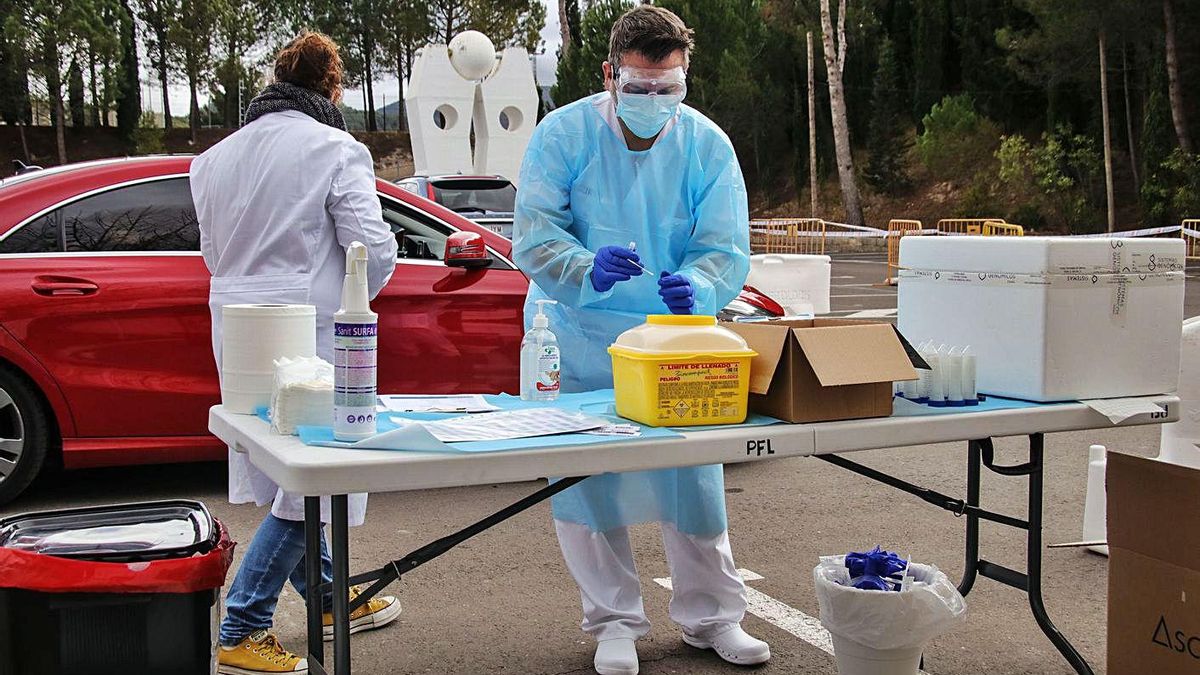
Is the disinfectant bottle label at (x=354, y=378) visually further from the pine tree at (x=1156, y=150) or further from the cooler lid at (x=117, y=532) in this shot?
the pine tree at (x=1156, y=150)

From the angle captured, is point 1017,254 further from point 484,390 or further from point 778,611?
point 484,390

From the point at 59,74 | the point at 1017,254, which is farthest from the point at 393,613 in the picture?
the point at 59,74

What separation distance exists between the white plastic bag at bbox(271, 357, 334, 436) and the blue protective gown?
102 centimetres

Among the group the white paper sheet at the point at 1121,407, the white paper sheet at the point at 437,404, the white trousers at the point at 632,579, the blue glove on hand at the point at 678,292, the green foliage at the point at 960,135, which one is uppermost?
the green foliage at the point at 960,135

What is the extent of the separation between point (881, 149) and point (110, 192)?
37.0m

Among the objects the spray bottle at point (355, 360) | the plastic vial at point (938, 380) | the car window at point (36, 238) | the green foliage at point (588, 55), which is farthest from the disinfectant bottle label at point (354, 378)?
the green foliage at point (588, 55)

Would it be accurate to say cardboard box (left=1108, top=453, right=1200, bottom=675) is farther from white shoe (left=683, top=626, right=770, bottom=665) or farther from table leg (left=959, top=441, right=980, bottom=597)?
white shoe (left=683, top=626, right=770, bottom=665)

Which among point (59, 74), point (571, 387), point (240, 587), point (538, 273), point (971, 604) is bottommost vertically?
point (971, 604)

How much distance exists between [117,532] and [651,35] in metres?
1.95

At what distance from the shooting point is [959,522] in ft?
17.5

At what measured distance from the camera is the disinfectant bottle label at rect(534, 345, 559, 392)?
3.13 metres

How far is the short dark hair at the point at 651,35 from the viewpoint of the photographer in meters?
3.32

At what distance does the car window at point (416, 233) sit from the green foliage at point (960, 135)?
33547 mm

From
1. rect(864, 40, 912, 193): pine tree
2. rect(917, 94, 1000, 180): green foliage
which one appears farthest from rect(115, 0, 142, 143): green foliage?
rect(917, 94, 1000, 180): green foliage
